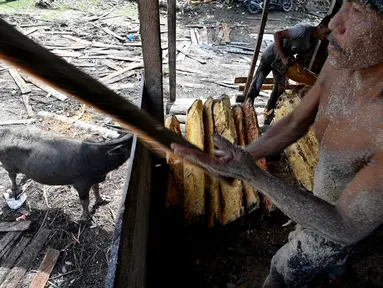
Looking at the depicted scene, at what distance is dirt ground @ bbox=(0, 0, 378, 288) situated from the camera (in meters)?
3.89

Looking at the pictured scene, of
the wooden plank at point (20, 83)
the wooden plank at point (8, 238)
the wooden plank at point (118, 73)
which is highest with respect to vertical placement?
the wooden plank at point (118, 73)

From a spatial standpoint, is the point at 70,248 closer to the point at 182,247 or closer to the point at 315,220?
the point at 182,247

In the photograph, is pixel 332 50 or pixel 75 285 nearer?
pixel 332 50

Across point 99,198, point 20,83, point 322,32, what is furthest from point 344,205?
point 20,83

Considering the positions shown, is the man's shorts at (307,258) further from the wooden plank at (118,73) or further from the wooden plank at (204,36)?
the wooden plank at (204,36)

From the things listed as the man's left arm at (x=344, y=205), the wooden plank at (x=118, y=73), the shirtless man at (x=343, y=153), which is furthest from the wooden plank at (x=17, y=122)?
the man's left arm at (x=344, y=205)

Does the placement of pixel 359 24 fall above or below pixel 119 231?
above

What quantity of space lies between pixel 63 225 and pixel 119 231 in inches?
134

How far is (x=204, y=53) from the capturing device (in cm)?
1101

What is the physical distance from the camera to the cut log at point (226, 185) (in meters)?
3.70

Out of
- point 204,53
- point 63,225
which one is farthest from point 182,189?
point 204,53

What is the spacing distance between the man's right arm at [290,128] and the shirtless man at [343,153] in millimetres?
85

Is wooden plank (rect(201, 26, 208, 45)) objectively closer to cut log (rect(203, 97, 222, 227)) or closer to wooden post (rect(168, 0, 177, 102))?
wooden post (rect(168, 0, 177, 102))

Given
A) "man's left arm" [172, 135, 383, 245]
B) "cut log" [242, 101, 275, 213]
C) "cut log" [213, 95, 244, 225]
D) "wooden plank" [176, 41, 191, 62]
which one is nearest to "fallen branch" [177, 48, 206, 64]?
"wooden plank" [176, 41, 191, 62]
